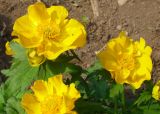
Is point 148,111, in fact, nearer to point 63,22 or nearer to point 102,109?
point 102,109

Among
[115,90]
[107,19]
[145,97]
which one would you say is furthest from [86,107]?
[107,19]

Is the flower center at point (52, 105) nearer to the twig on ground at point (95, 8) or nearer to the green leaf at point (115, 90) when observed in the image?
the green leaf at point (115, 90)

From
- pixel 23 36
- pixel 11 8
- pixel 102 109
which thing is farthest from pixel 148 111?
pixel 11 8

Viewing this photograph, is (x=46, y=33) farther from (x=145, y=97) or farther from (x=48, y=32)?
(x=145, y=97)

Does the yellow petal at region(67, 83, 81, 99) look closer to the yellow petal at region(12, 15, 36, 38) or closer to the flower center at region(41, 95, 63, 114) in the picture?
the flower center at region(41, 95, 63, 114)

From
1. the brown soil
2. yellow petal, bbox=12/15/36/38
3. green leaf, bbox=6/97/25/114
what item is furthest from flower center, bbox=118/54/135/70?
the brown soil

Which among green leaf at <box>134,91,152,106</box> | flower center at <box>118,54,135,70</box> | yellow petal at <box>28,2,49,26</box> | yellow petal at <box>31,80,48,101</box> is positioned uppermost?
yellow petal at <box>28,2,49,26</box>

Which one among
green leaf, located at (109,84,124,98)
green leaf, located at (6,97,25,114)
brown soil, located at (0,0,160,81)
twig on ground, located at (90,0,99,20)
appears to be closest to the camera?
green leaf, located at (109,84,124,98)
